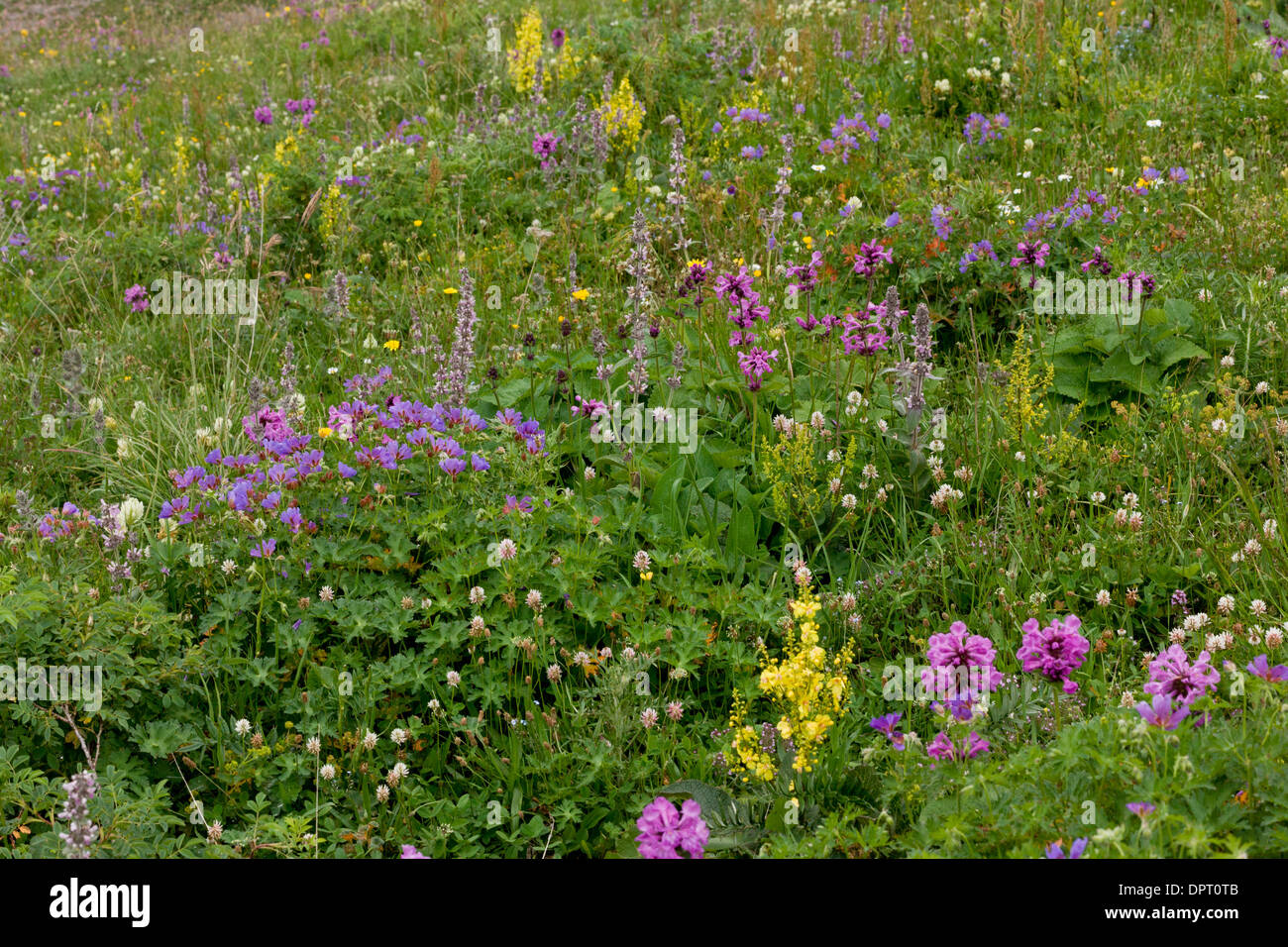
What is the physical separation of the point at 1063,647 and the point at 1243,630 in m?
1.02

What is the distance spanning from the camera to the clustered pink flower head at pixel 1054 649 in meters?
2.26

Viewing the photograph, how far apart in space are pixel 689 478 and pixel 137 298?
3431 millimetres

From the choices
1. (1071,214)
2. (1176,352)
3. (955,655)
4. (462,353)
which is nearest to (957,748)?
(955,655)

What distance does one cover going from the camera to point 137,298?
5.53m

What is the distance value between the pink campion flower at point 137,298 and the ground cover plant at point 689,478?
3cm

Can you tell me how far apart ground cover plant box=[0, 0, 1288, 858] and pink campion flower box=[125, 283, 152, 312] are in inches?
1.3

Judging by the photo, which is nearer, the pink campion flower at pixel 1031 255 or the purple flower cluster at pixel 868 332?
the purple flower cluster at pixel 868 332

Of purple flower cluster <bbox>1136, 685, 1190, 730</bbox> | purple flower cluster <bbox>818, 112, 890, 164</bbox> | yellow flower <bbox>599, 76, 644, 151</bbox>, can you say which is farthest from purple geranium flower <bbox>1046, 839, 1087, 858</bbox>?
yellow flower <bbox>599, 76, 644, 151</bbox>

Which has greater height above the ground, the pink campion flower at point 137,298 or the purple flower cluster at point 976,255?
the purple flower cluster at point 976,255

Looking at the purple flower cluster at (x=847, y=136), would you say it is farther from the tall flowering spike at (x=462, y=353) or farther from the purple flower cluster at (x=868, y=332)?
the tall flowering spike at (x=462, y=353)

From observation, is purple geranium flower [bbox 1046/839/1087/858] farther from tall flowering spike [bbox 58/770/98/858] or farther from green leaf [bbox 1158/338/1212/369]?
green leaf [bbox 1158/338/1212/369]

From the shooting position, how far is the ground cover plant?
244 centimetres

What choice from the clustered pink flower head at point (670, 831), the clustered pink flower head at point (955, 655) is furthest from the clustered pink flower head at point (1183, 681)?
the clustered pink flower head at point (670, 831)
